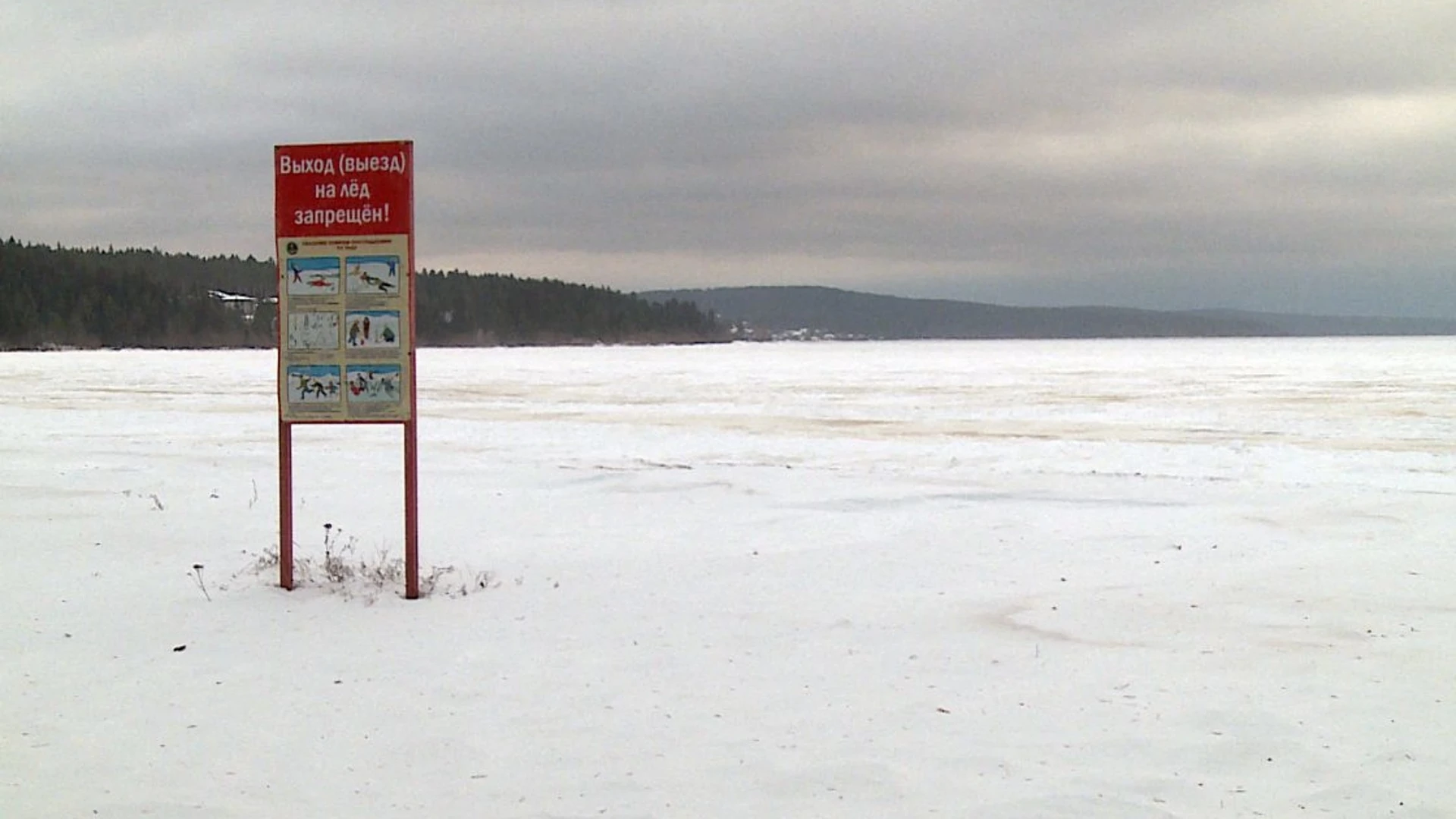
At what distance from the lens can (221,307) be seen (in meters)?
129

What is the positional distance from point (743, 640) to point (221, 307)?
13401cm

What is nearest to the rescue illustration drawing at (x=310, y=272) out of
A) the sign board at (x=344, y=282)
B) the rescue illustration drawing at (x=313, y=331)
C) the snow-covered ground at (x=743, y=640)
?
the sign board at (x=344, y=282)

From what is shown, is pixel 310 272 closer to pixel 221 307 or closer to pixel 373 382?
pixel 373 382

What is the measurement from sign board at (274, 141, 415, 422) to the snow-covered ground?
130 cm

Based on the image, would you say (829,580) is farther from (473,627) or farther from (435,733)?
(435,733)

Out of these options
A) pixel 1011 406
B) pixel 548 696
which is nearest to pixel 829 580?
pixel 548 696

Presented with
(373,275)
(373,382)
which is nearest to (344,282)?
(373,275)

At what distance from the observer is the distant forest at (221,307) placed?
110875 millimetres

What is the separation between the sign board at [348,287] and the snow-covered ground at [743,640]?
122cm

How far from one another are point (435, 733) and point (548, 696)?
0.67m

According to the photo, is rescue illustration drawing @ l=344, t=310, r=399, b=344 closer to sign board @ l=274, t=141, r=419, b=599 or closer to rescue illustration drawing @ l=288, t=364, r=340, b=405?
sign board @ l=274, t=141, r=419, b=599

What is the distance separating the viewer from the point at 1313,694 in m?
5.86

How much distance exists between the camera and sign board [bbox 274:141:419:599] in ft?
25.3

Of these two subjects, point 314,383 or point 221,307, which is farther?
point 221,307
